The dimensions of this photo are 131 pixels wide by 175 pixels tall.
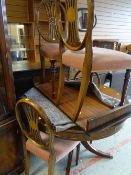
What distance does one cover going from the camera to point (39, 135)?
3.97 ft

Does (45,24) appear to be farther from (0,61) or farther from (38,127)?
(38,127)

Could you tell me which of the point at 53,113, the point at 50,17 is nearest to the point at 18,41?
the point at 50,17

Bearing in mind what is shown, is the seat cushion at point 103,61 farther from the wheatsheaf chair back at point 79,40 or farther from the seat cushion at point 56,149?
the seat cushion at point 56,149

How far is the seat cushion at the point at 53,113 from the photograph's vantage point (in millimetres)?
1163

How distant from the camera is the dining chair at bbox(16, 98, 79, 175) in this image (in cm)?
112

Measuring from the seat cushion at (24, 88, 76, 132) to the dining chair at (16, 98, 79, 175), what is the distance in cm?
7

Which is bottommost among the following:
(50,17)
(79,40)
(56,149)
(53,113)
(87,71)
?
(56,149)

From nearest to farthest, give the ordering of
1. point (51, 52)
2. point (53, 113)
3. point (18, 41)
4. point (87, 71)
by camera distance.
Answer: point (87, 71) → point (53, 113) → point (51, 52) → point (18, 41)

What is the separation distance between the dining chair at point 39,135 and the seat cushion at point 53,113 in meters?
0.07

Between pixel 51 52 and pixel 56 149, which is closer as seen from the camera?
pixel 56 149

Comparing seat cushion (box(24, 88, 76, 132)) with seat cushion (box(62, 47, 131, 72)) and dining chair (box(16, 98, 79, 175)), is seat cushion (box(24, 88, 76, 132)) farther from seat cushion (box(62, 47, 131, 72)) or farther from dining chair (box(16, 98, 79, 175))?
seat cushion (box(62, 47, 131, 72))

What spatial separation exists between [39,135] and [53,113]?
0.21 meters

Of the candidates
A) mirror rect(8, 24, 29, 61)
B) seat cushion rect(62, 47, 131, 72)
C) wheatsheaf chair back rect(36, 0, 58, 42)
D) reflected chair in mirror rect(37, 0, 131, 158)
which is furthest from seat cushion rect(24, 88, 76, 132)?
mirror rect(8, 24, 29, 61)

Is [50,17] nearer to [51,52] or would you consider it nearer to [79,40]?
[51,52]
